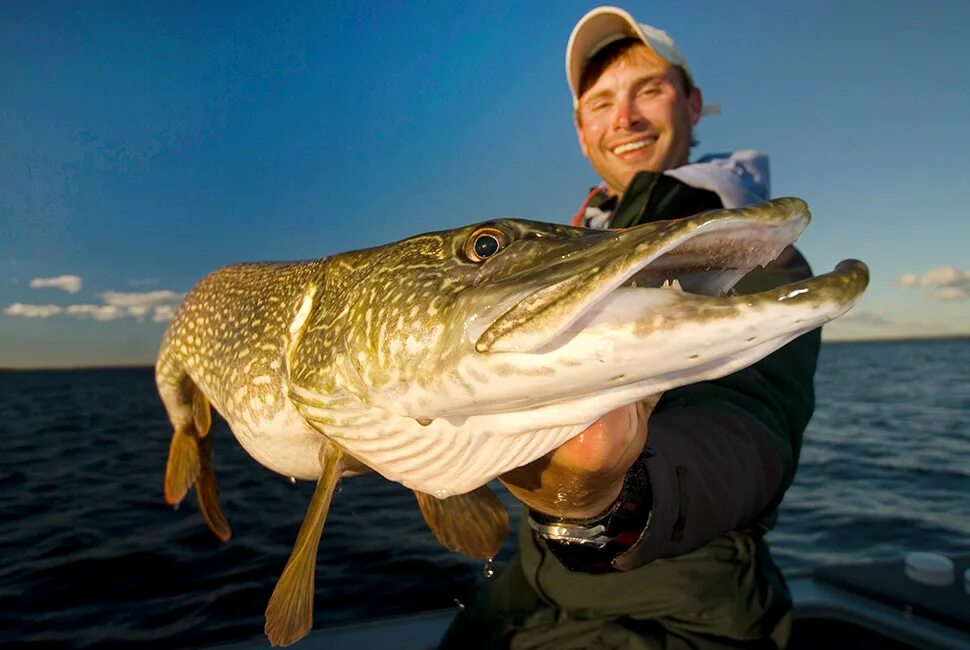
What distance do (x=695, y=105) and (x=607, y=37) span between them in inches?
25.2

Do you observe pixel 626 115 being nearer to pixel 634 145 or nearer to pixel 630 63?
pixel 634 145

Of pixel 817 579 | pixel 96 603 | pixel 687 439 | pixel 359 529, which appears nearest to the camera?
pixel 687 439

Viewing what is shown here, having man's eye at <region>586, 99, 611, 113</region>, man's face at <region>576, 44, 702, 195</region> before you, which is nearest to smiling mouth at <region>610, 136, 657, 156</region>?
man's face at <region>576, 44, 702, 195</region>

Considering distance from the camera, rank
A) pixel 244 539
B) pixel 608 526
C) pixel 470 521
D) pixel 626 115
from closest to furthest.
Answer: pixel 608 526 < pixel 470 521 < pixel 626 115 < pixel 244 539

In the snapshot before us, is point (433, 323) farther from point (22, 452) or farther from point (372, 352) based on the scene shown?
point (22, 452)

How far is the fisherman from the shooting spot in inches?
57.5

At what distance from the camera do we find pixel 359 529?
22.6 ft

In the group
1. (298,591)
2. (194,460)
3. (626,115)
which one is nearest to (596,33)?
(626,115)

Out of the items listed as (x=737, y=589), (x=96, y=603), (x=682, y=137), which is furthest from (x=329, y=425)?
(x=96, y=603)

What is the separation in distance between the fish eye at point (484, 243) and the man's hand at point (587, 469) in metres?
0.43

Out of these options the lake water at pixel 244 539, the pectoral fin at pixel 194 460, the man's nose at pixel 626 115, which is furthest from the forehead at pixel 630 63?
the lake water at pixel 244 539

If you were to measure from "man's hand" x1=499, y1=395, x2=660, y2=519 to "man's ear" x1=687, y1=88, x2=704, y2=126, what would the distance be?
245cm

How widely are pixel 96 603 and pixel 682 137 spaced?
548cm

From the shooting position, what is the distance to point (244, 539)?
6340 millimetres
